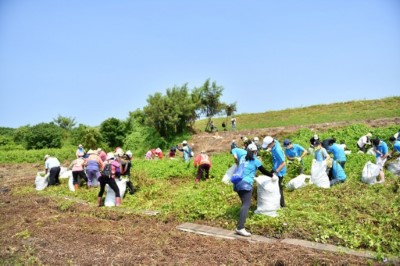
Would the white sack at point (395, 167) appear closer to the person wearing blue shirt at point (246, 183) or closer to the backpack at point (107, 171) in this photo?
the person wearing blue shirt at point (246, 183)

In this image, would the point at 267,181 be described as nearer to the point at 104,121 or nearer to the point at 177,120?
the point at 177,120

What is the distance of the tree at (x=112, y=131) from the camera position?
33428mm

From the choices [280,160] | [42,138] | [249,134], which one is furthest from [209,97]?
[280,160]

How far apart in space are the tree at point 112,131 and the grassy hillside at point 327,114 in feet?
37.5

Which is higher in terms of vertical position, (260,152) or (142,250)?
(260,152)

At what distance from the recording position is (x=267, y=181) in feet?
24.1

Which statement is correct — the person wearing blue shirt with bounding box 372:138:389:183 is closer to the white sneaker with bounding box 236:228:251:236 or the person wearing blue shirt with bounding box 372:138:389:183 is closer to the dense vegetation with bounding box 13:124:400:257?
the dense vegetation with bounding box 13:124:400:257

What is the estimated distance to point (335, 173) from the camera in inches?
379

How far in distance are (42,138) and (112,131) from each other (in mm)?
10117

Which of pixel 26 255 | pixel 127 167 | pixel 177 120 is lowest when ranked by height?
pixel 26 255

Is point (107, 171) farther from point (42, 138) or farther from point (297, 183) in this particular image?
point (42, 138)

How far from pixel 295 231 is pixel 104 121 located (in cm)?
2969

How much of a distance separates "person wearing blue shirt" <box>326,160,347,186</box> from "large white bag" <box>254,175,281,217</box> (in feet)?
9.17

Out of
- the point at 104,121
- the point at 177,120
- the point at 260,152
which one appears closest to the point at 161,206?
the point at 260,152
